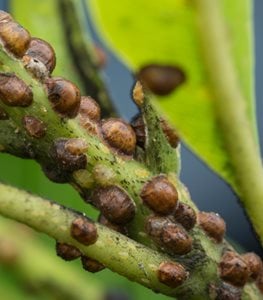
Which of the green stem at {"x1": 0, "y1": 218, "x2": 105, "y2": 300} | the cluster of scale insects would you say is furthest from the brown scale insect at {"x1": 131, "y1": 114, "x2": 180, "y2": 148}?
the green stem at {"x1": 0, "y1": 218, "x2": 105, "y2": 300}

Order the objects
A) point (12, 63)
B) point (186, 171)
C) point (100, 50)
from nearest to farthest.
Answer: point (12, 63), point (100, 50), point (186, 171)

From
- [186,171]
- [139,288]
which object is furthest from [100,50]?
[139,288]

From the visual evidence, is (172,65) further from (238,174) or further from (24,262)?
(24,262)

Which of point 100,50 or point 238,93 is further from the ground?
point 100,50

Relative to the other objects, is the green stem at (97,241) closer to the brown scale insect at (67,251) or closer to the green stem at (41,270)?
the brown scale insect at (67,251)

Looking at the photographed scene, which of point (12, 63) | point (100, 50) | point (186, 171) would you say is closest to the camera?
point (12, 63)

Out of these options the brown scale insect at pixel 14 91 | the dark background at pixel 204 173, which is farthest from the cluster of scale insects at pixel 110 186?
the dark background at pixel 204 173

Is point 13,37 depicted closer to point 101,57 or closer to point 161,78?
point 161,78
